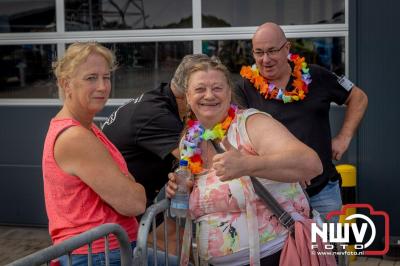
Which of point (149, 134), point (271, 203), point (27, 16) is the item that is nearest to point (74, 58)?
point (149, 134)

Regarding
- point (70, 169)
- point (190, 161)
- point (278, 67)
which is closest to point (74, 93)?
point (70, 169)

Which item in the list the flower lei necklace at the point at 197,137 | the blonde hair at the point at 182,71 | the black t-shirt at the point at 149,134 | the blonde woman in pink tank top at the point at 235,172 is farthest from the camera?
the black t-shirt at the point at 149,134

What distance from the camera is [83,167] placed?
108 inches

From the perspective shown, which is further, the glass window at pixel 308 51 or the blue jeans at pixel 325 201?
the glass window at pixel 308 51

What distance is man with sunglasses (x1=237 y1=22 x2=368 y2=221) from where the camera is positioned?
4.00 m

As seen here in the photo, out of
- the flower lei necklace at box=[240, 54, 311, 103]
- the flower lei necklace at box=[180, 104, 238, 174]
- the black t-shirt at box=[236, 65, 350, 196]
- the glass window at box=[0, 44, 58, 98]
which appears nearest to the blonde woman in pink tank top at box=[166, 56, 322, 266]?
the flower lei necklace at box=[180, 104, 238, 174]

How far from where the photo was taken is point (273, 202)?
276 centimetres

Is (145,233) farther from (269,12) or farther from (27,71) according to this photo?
(27,71)

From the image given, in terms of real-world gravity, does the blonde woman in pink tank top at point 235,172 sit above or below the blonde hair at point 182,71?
below

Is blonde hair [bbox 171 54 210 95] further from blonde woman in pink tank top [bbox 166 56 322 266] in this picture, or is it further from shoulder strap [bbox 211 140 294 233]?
shoulder strap [bbox 211 140 294 233]

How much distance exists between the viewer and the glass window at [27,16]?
6.87 meters

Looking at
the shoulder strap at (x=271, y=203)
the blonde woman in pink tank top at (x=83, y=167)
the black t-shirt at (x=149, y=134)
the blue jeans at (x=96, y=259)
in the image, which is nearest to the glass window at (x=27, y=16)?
the black t-shirt at (x=149, y=134)

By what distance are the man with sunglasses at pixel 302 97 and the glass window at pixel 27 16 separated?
3.27 meters

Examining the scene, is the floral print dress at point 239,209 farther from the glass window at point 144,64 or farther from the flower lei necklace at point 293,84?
the glass window at point 144,64
